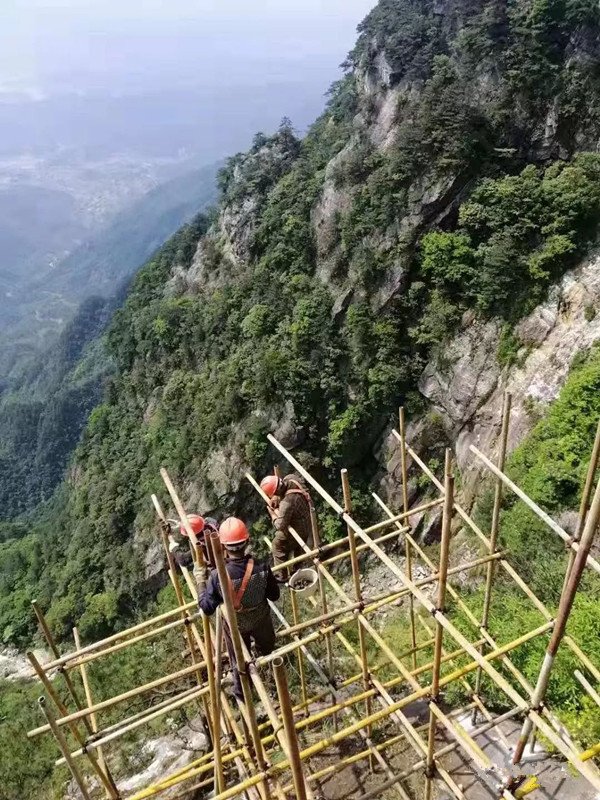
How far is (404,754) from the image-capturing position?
25.3 ft

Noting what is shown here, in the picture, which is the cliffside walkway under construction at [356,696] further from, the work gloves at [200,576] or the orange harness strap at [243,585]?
the orange harness strap at [243,585]

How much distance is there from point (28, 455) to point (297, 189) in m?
47.4

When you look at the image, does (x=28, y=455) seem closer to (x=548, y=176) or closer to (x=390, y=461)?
(x=390, y=461)

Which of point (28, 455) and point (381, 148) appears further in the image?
point (28, 455)

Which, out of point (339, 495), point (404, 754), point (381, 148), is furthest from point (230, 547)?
point (381, 148)

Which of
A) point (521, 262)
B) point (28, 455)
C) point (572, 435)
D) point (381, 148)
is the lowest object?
point (28, 455)

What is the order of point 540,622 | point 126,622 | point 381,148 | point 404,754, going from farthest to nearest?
point 126,622 < point 381,148 < point 540,622 < point 404,754

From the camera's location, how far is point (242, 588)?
16.7ft

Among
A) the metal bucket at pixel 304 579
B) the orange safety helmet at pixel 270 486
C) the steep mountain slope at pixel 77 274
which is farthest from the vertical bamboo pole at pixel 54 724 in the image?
the steep mountain slope at pixel 77 274

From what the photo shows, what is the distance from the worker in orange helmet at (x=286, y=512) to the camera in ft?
24.6

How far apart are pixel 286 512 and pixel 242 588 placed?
2434mm

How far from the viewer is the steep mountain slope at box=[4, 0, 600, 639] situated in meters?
17.9

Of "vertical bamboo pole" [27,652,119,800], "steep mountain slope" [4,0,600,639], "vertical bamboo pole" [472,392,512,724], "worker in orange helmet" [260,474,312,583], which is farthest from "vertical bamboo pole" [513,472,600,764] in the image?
"steep mountain slope" [4,0,600,639]

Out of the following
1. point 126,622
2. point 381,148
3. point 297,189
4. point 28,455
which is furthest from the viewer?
A: point 28,455
